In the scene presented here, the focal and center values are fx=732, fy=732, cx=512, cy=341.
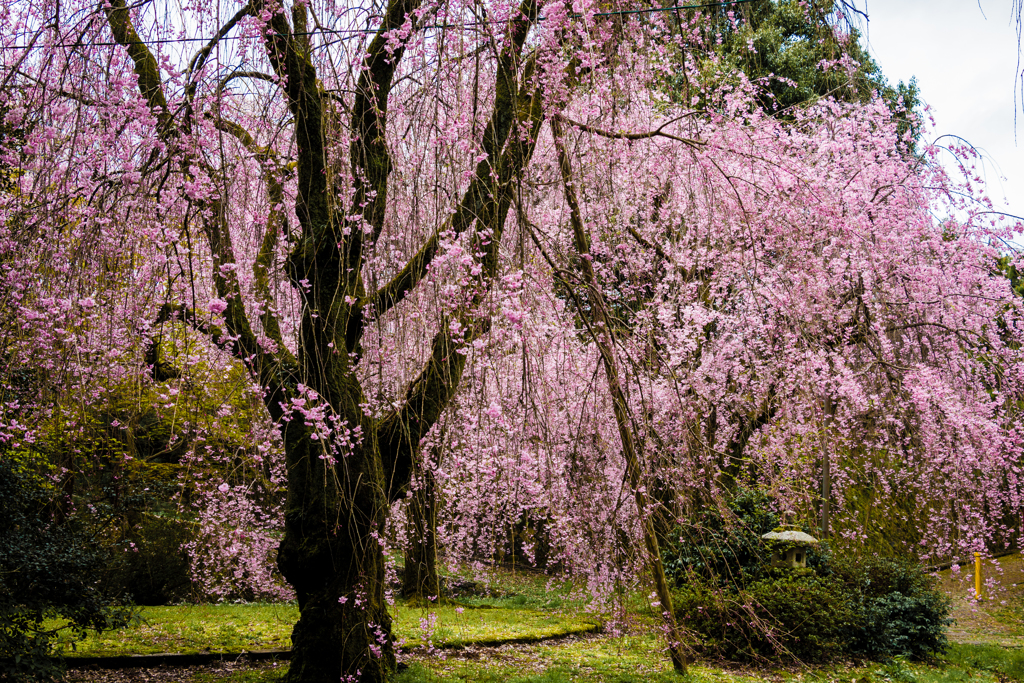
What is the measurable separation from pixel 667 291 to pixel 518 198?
217 inches

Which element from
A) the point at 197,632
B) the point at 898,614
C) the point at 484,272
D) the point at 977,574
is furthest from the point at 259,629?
the point at 977,574

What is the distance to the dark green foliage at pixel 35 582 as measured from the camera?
384 centimetres

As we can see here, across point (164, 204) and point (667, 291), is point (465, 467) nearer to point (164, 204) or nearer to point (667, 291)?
point (164, 204)

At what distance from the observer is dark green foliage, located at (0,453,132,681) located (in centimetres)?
384

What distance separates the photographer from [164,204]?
328 centimetres

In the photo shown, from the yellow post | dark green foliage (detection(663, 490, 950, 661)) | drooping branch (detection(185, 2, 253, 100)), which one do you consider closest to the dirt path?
the yellow post

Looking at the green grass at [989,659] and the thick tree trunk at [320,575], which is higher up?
the thick tree trunk at [320,575]

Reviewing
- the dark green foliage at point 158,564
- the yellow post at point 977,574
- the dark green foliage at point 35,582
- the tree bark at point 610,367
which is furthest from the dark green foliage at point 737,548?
the dark green foliage at point 158,564

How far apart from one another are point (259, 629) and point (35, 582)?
2.83 meters

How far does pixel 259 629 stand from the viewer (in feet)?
22.5

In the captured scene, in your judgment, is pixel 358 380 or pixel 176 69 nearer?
pixel 176 69

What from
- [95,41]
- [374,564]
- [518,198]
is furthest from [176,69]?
[374,564]

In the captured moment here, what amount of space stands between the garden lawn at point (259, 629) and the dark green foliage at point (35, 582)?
63cm

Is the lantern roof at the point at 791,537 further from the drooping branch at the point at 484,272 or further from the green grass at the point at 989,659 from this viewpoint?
the drooping branch at the point at 484,272
